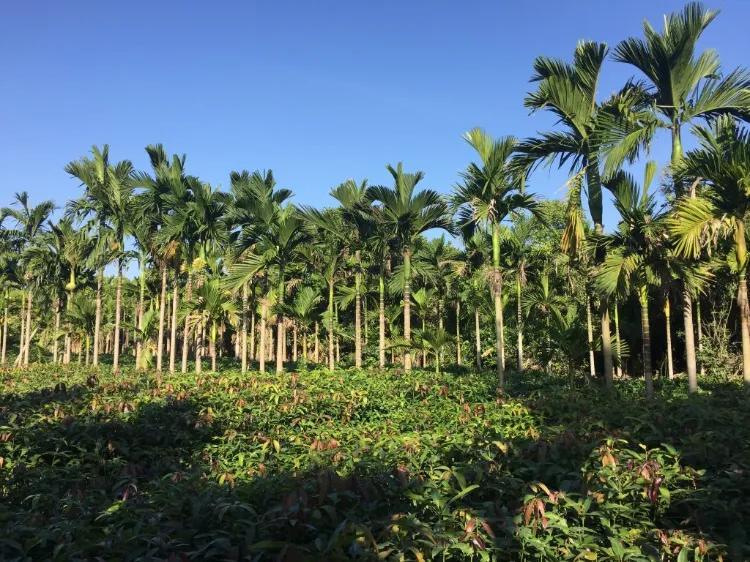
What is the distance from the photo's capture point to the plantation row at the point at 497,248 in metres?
9.58

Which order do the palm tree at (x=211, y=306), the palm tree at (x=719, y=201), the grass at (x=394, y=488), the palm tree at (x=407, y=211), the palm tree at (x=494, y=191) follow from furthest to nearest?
the palm tree at (x=211, y=306), the palm tree at (x=407, y=211), the palm tree at (x=494, y=191), the palm tree at (x=719, y=201), the grass at (x=394, y=488)

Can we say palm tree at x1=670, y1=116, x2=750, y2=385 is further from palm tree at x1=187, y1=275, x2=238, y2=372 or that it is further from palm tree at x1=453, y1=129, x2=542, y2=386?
palm tree at x1=187, y1=275, x2=238, y2=372

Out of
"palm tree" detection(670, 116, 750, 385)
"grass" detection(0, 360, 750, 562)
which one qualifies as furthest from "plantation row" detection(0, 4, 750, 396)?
"grass" detection(0, 360, 750, 562)

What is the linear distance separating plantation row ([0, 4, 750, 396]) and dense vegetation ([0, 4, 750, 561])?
7 cm

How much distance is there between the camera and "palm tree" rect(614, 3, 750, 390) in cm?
930

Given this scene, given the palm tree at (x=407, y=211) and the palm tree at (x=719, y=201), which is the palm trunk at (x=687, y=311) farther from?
the palm tree at (x=407, y=211)

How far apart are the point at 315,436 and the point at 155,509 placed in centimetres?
343

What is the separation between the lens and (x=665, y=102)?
10.1 metres

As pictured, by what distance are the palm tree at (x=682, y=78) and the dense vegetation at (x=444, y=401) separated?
4 cm

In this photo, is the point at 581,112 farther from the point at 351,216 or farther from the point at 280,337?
the point at 280,337

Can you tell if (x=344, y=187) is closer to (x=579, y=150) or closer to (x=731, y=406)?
(x=579, y=150)

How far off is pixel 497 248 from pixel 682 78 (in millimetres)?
4831

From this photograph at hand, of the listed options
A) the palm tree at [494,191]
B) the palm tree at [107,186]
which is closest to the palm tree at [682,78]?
the palm tree at [494,191]

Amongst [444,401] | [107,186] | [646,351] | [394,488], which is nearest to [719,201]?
[646,351]
